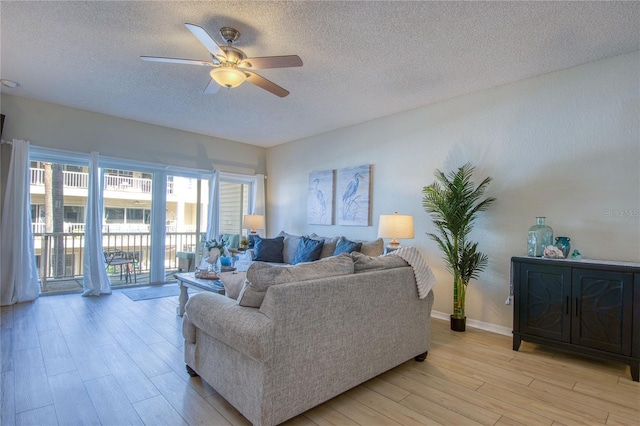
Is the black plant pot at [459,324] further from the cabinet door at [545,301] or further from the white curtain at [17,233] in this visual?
the white curtain at [17,233]

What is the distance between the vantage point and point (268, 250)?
5.11 metres

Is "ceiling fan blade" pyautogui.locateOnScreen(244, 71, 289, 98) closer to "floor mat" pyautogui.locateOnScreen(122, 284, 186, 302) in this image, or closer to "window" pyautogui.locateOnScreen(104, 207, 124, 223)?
"floor mat" pyautogui.locateOnScreen(122, 284, 186, 302)

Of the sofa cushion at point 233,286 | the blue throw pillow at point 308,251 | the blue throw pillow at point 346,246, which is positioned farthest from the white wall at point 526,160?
the sofa cushion at point 233,286

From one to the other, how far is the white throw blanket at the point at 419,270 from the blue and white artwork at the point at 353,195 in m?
2.12

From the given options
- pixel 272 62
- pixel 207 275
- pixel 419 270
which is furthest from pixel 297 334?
pixel 207 275

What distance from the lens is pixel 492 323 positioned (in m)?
3.53

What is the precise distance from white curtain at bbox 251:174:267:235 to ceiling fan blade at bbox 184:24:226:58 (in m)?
4.18

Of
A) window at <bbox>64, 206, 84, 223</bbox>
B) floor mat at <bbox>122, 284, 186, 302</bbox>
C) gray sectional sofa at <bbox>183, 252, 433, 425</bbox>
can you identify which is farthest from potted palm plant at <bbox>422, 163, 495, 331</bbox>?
window at <bbox>64, 206, 84, 223</bbox>

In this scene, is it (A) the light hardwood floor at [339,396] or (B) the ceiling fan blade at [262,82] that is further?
(B) the ceiling fan blade at [262,82]

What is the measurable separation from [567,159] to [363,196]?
2487 millimetres

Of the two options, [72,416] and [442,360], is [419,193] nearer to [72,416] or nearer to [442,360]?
[442,360]

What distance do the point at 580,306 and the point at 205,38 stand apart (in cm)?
359

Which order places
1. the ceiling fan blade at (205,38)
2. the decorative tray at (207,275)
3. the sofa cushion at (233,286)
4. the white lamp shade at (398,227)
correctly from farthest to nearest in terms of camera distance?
the white lamp shade at (398,227), the decorative tray at (207,275), the sofa cushion at (233,286), the ceiling fan blade at (205,38)

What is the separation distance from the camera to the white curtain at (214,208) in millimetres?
5926
